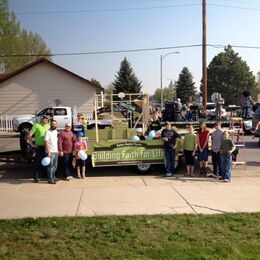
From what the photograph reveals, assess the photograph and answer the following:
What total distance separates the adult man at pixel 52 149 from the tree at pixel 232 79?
74929 mm

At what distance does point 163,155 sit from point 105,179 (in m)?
1.76

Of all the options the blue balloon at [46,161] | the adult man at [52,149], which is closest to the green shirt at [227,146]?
the adult man at [52,149]

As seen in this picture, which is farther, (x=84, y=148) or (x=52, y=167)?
(x=84, y=148)

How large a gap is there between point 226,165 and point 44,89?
25681 mm

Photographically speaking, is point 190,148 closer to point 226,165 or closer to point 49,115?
point 226,165

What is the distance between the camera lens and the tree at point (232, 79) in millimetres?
83062

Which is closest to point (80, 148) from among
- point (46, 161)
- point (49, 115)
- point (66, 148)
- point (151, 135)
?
point (66, 148)

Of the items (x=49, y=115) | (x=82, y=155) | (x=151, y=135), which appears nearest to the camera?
(x=82, y=155)

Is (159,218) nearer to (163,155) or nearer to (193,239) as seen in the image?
(193,239)

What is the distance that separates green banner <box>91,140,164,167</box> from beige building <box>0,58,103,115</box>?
74.6ft

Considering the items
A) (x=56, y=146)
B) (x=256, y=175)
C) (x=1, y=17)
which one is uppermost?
(x=1, y=17)

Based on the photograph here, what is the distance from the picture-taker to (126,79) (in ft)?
235

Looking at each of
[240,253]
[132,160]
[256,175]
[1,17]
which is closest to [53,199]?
[132,160]

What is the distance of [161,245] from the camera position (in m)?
5.88
